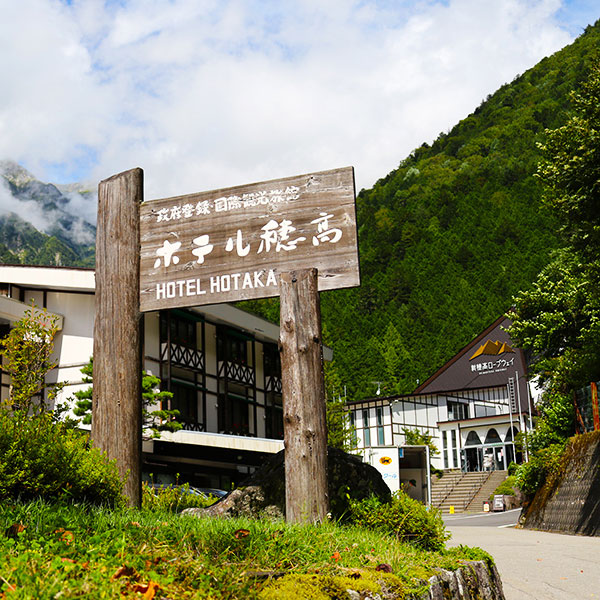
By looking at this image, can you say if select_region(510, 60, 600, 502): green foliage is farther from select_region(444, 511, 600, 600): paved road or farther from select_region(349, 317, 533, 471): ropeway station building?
select_region(349, 317, 533, 471): ropeway station building

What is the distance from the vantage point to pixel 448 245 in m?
99.0

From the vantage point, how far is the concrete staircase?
42.9 m

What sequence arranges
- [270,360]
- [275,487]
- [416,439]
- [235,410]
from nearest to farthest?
1. [275,487]
2. [235,410]
3. [270,360]
4. [416,439]

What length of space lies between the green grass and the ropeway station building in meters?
45.2

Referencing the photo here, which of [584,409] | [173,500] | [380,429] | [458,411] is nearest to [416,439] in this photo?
[380,429]

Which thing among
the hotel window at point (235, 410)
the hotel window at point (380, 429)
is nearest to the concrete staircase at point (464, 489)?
the hotel window at point (380, 429)

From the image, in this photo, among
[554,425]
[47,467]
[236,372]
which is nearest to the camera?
[47,467]

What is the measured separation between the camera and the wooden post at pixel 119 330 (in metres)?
7.29

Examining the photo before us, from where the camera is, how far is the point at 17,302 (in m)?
25.6

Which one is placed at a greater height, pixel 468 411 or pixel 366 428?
pixel 468 411

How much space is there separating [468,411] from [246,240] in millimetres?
55446

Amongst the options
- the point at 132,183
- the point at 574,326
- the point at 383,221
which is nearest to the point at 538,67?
the point at 383,221

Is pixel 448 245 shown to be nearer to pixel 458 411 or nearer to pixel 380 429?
pixel 458 411

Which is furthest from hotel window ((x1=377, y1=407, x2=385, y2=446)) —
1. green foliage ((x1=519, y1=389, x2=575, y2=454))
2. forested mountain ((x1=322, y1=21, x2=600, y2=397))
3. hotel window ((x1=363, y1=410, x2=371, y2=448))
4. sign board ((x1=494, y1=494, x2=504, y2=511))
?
green foliage ((x1=519, y1=389, x2=575, y2=454))
